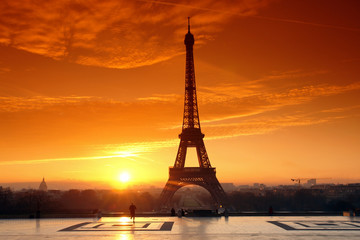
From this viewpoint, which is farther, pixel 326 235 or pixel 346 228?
pixel 346 228

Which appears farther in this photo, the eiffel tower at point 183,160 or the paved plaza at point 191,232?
the eiffel tower at point 183,160

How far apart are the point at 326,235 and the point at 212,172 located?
60.3m

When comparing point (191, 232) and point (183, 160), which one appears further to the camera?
point (183, 160)

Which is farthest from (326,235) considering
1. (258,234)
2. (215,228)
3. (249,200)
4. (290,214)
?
(249,200)

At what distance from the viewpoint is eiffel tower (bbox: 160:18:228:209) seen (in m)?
85.6

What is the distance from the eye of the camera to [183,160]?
8988cm

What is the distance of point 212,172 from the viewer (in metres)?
88.1

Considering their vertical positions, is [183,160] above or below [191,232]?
above

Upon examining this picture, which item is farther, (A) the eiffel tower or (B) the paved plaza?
(A) the eiffel tower

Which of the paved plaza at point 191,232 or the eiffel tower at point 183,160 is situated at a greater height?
the eiffel tower at point 183,160

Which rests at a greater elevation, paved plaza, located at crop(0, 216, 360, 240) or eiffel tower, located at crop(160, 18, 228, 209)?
eiffel tower, located at crop(160, 18, 228, 209)

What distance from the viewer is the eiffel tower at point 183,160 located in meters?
85.6

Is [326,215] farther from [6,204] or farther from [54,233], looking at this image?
[6,204]

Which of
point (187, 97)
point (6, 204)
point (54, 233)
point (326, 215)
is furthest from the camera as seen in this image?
point (6, 204)
